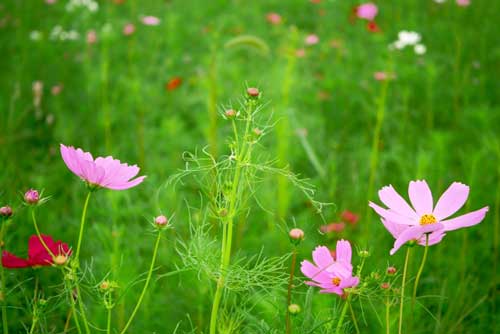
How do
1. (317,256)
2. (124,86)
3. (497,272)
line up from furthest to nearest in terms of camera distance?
(124,86)
(497,272)
(317,256)

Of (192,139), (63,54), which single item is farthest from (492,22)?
(63,54)

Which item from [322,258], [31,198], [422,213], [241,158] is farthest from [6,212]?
[422,213]

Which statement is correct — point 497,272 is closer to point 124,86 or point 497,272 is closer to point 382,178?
point 382,178

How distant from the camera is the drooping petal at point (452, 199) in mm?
716

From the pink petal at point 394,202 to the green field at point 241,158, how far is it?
0.28 feet

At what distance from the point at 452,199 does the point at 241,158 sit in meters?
0.28

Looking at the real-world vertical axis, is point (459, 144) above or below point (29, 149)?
above

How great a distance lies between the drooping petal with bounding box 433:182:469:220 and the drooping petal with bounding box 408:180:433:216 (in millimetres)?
13

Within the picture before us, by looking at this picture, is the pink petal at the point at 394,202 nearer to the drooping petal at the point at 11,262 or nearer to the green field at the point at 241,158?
the green field at the point at 241,158

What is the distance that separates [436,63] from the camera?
2973 millimetres

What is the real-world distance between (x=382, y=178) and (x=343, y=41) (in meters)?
1.52

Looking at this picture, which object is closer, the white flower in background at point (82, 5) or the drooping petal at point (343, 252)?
the drooping petal at point (343, 252)

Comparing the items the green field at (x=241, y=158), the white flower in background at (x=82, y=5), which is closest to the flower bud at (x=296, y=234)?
the green field at (x=241, y=158)

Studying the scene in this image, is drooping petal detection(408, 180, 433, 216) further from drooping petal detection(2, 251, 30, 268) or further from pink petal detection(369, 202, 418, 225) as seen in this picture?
drooping petal detection(2, 251, 30, 268)
